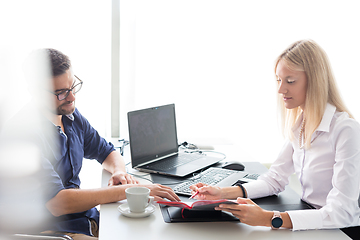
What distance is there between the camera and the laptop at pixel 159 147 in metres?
1.68

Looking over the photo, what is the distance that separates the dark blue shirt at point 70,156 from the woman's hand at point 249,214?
1.99ft

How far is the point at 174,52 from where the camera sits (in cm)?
250

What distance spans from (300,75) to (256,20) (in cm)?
135

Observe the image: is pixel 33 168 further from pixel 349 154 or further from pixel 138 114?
pixel 349 154

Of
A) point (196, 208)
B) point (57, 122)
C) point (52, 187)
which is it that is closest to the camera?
point (196, 208)

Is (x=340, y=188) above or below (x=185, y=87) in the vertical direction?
below

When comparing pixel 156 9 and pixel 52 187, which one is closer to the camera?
pixel 52 187

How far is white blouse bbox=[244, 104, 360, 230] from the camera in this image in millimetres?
1104

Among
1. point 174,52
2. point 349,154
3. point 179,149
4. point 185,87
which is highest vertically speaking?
point 174,52

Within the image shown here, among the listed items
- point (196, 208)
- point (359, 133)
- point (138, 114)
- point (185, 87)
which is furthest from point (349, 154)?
point (185, 87)

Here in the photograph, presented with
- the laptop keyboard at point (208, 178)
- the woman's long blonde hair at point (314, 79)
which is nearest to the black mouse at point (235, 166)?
the laptop keyboard at point (208, 178)

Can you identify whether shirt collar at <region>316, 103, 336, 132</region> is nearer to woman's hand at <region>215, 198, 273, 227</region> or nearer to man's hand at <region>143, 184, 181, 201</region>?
woman's hand at <region>215, 198, 273, 227</region>

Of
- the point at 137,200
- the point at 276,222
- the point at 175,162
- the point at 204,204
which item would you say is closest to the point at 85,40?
the point at 175,162

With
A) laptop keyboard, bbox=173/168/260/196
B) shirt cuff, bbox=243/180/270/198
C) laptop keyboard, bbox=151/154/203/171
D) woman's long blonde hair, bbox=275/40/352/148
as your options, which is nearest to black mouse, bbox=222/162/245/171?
laptop keyboard, bbox=173/168/260/196
